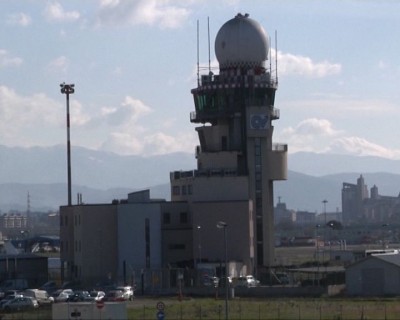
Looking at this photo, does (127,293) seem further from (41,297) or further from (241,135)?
(241,135)

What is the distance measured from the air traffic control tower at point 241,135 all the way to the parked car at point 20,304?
25.5 metres

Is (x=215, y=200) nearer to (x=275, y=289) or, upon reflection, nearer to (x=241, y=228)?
(x=241, y=228)

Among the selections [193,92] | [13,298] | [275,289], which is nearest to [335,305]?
[275,289]

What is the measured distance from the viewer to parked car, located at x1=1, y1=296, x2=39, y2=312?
70.6 meters

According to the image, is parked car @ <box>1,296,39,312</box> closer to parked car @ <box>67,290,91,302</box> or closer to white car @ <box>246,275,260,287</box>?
parked car @ <box>67,290,91,302</box>

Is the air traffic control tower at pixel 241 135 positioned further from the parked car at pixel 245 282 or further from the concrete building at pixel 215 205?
the parked car at pixel 245 282

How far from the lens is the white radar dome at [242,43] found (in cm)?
9869

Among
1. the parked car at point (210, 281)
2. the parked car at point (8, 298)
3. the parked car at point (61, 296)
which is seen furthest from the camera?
the parked car at point (210, 281)

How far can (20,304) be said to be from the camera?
7138 centimetres

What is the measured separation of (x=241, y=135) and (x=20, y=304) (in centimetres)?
3221

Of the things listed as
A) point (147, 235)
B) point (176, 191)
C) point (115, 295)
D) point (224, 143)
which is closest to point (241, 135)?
point (224, 143)

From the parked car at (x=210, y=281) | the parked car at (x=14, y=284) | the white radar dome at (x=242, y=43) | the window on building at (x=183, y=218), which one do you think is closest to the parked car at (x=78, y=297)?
the parked car at (x=210, y=281)

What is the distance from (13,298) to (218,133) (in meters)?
31.1

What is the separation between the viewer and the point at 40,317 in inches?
2382
